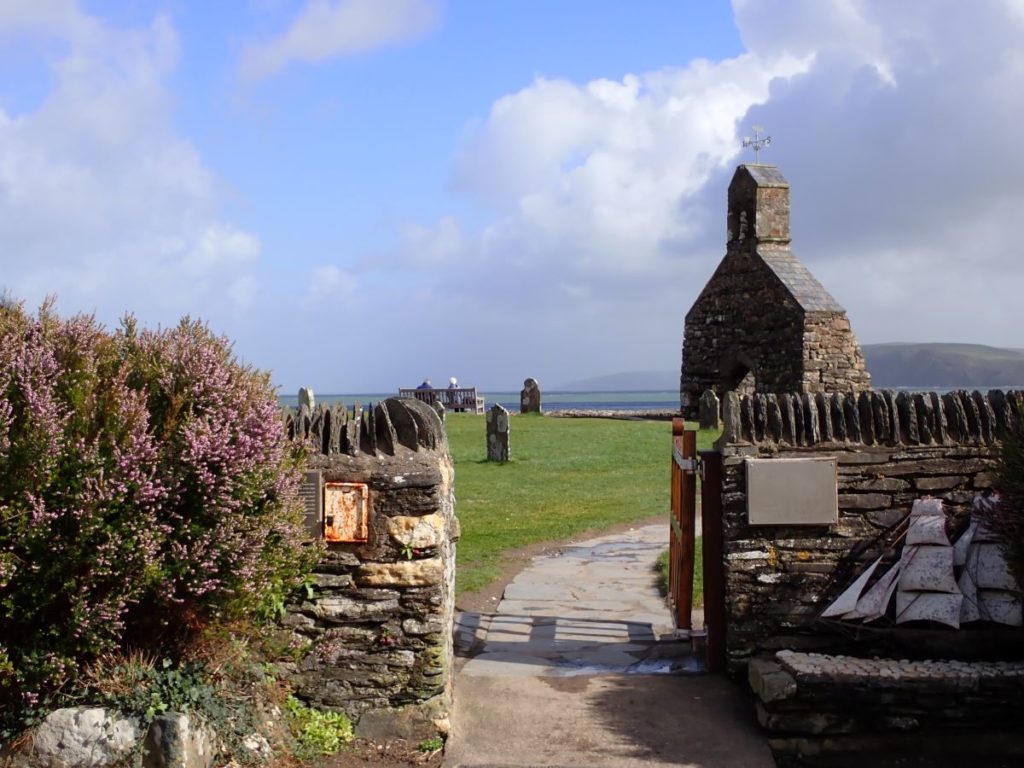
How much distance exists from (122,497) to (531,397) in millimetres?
32867

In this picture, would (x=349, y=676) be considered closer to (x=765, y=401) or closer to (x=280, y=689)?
(x=280, y=689)

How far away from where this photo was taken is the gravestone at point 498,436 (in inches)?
853

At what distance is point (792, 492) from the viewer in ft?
22.2

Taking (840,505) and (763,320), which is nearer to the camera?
(840,505)

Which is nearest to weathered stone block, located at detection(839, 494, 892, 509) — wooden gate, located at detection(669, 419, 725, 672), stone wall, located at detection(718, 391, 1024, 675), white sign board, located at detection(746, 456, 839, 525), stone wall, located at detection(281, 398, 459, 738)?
stone wall, located at detection(718, 391, 1024, 675)

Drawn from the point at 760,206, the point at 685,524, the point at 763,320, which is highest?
the point at 760,206

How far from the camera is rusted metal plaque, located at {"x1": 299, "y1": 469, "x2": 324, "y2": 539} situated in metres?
5.98

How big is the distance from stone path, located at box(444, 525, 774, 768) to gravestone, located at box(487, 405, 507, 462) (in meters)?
11.8

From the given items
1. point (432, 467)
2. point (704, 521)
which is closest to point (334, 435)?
point (432, 467)

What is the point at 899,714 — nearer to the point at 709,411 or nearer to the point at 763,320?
the point at 709,411

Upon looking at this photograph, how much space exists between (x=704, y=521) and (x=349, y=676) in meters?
2.72

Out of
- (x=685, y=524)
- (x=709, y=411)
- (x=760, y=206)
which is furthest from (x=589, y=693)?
(x=760, y=206)

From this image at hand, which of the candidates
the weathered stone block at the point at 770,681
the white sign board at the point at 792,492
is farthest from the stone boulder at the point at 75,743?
the white sign board at the point at 792,492

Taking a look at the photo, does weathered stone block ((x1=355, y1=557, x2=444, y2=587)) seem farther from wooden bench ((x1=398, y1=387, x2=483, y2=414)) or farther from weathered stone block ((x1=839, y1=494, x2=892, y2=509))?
wooden bench ((x1=398, y1=387, x2=483, y2=414))
